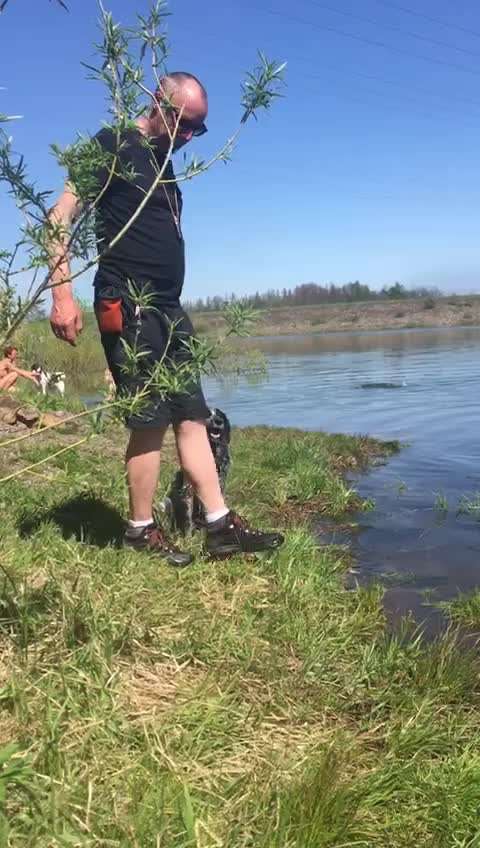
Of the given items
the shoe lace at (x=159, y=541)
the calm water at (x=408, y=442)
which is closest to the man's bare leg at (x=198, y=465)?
the shoe lace at (x=159, y=541)

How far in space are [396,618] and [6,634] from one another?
75.3 inches

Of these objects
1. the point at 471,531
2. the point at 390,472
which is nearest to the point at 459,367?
the point at 390,472

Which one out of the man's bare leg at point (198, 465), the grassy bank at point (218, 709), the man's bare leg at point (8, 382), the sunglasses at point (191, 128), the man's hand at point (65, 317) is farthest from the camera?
the man's bare leg at point (8, 382)

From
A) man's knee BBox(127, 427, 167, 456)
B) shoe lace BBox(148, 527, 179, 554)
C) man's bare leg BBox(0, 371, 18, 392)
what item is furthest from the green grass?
man's bare leg BBox(0, 371, 18, 392)

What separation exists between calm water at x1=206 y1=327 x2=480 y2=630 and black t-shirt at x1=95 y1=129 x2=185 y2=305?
2004 mm

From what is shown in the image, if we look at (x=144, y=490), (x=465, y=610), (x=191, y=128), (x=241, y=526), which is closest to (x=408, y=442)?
(x=465, y=610)

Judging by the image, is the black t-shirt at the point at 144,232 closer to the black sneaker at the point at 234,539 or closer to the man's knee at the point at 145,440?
the man's knee at the point at 145,440

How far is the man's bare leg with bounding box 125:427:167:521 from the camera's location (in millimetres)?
3652

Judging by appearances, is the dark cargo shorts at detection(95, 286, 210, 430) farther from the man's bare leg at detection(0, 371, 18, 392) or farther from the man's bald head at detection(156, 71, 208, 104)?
the man's bald head at detection(156, 71, 208, 104)

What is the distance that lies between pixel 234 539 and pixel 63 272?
5.55 feet

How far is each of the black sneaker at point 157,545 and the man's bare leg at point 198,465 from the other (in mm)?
259

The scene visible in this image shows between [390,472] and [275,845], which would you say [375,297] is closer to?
[390,472]

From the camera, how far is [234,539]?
370cm

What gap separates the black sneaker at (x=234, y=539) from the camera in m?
3.69
